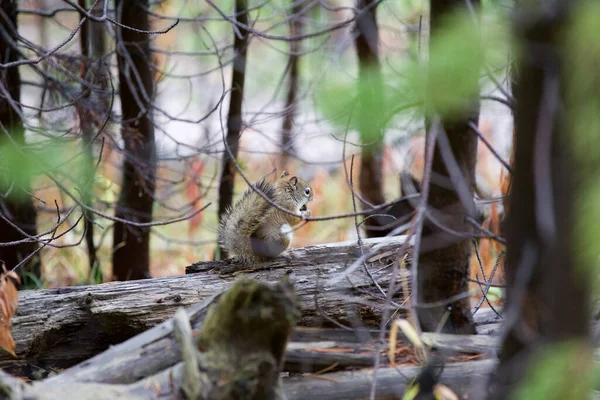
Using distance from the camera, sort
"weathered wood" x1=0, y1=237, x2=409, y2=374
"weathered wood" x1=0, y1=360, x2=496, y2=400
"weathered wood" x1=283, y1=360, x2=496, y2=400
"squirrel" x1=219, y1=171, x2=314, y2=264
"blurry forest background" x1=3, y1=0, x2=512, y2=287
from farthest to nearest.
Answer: "squirrel" x1=219, y1=171, x2=314, y2=264
"blurry forest background" x1=3, y1=0, x2=512, y2=287
"weathered wood" x1=0, y1=237, x2=409, y2=374
"weathered wood" x1=283, y1=360, x2=496, y2=400
"weathered wood" x1=0, y1=360, x2=496, y2=400

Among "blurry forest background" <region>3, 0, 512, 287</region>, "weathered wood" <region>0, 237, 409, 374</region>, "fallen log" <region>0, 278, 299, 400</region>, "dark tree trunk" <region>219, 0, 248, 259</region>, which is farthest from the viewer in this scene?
"dark tree trunk" <region>219, 0, 248, 259</region>

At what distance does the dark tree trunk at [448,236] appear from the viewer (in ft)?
8.46

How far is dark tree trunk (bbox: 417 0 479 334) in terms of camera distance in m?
2.58

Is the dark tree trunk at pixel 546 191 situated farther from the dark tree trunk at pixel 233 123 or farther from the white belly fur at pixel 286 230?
the dark tree trunk at pixel 233 123

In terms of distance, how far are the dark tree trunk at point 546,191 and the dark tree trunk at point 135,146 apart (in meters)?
3.17

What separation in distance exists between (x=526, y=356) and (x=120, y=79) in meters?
4.00

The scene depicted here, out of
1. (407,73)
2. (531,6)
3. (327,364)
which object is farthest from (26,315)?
(531,6)

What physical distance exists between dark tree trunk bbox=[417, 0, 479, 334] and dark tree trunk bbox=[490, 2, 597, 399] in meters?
0.67

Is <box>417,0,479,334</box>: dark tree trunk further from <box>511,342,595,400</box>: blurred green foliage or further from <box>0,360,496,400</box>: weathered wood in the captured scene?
<box>511,342,595,400</box>: blurred green foliage

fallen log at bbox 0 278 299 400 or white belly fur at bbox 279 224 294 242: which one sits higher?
white belly fur at bbox 279 224 294 242

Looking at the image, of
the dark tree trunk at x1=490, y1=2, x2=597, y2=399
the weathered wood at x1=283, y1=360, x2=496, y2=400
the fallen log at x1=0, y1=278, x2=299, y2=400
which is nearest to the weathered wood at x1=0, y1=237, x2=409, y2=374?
the weathered wood at x1=283, y1=360, x2=496, y2=400

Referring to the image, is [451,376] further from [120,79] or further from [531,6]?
[120,79]

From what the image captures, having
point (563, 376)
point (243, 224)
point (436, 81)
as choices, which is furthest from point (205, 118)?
point (563, 376)

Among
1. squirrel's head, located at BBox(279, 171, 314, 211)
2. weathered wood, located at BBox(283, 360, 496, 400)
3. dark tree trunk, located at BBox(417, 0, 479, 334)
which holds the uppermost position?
squirrel's head, located at BBox(279, 171, 314, 211)
